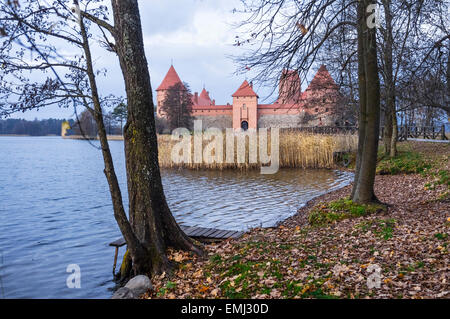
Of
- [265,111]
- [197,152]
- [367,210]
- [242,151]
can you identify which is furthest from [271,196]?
[265,111]

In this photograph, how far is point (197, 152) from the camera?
19109 mm

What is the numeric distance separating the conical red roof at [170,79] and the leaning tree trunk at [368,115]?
167 ft

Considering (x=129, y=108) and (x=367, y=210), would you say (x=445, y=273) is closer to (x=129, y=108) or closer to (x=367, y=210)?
(x=367, y=210)

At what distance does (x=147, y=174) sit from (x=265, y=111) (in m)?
53.1

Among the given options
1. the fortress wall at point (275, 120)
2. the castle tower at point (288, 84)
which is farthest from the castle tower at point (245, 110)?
the castle tower at point (288, 84)

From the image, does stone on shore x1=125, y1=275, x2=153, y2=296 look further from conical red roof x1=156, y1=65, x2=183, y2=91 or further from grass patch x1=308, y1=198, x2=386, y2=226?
conical red roof x1=156, y1=65, x2=183, y2=91

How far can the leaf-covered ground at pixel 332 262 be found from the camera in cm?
344

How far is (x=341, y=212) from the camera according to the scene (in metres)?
6.68

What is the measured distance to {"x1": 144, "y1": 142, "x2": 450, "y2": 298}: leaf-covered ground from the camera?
3436mm
